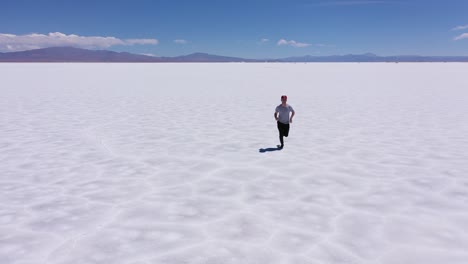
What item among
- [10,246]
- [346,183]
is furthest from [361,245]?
[10,246]

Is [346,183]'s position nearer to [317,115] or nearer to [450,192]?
[450,192]

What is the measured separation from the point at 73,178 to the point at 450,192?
4.96 metres

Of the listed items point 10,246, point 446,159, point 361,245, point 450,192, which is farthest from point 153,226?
point 446,159

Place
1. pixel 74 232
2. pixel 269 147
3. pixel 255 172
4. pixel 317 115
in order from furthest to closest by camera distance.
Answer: pixel 317 115
pixel 269 147
pixel 255 172
pixel 74 232

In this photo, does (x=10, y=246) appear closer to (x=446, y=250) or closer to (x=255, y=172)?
(x=255, y=172)

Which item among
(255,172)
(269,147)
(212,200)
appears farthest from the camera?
(269,147)

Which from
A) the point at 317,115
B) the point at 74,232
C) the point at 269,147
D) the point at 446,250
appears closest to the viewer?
the point at 446,250

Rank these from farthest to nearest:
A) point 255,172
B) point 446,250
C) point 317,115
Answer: point 317,115 → point 255,172 → point 446,250

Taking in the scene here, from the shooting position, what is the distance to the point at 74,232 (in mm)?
3627

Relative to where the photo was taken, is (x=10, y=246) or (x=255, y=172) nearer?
(x=10, y=246)

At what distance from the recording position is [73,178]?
5.20m

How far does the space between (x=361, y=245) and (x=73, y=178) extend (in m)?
3.87

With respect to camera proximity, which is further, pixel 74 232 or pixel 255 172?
pixel 255 172

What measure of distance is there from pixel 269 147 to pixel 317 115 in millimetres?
4427
